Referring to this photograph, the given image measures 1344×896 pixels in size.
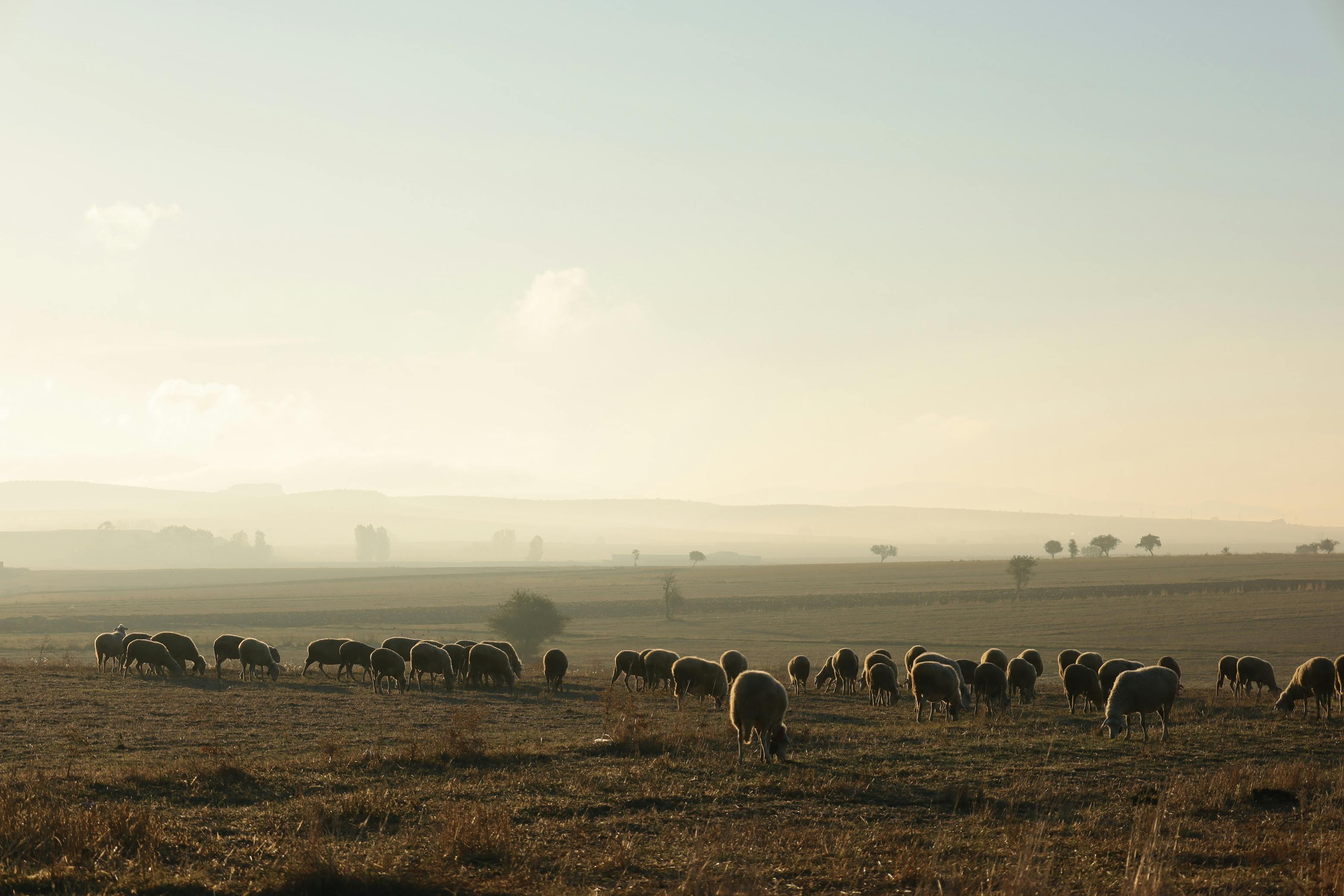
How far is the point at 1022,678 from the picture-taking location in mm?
25266

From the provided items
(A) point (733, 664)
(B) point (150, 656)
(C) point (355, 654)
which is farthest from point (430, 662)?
(A) point (733, 664)

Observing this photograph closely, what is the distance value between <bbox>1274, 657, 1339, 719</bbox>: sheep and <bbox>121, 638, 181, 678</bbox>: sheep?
108 feet

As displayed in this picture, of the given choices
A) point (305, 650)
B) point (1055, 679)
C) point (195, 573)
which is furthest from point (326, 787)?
point (195, 573)

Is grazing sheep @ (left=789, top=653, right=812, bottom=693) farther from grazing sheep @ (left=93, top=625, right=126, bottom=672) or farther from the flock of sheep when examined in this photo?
grazing sheep @ (left=93, top=625, right=126, bottom=672)

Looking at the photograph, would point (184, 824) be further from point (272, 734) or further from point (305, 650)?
point (305, 650)

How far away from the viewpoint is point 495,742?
53.8 feet

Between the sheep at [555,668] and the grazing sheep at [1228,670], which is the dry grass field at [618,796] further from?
the grazing sheep at [1228,670]

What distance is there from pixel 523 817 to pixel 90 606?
10576 centimetres

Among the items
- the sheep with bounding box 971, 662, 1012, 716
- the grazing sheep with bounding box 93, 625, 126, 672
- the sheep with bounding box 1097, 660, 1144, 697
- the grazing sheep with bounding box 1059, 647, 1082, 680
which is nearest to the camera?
the sheep with bounding box 971, 662, 1012, 716

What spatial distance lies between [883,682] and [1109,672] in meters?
6.61

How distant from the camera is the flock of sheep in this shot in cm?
1784

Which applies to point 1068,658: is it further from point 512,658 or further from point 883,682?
point 512,658

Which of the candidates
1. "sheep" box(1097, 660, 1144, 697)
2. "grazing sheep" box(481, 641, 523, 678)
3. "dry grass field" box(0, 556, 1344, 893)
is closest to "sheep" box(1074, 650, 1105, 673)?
"dry grass field" box(0, 556, 1344, 893)

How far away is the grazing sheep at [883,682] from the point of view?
24.3 metres
